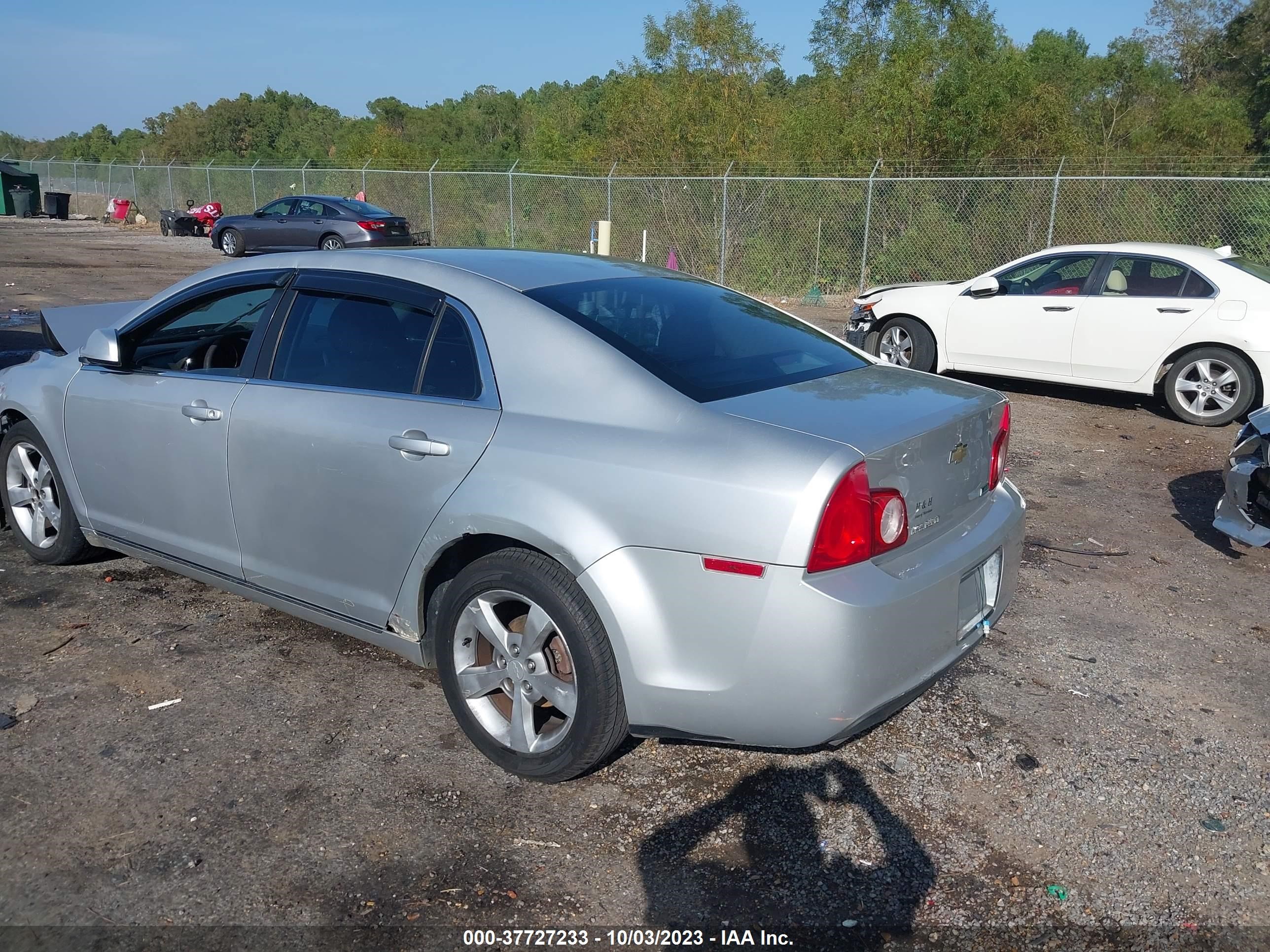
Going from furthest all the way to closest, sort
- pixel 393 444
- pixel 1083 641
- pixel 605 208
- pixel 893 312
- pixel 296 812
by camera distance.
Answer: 1. pixel 605 208
2. pixel 893 312
3. pixel 1083 641
4. pixel 393 444
5. pixel 296 812

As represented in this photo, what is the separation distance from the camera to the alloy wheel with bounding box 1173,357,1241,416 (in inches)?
337

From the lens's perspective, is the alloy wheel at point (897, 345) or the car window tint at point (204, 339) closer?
the car window tint at point (204, 339)

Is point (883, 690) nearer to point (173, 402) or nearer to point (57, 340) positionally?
point (173, 402)

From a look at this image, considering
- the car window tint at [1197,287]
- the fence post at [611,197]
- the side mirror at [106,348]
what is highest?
the fence post at [611,197]

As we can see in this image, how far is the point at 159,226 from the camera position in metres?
36.7

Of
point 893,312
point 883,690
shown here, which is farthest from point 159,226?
point 883,690

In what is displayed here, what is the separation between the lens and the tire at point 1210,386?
27.8 ft

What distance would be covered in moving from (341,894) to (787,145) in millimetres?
21207

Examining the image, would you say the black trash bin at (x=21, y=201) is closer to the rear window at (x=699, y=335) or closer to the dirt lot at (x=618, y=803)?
the dirt lot at (x=618, y=803)

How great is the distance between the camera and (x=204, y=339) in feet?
Answer: 15.7

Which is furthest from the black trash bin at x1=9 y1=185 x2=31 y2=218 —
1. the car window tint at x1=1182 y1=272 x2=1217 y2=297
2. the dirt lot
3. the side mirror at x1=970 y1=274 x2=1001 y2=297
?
the car window tint at x1=1182 y1=272 x2=1217 y2=297

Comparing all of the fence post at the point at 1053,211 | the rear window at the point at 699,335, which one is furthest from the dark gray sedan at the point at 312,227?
the rear window at the point at 699,335

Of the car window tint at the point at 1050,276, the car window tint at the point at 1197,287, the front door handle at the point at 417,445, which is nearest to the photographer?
the front door handle at the point at 417,445

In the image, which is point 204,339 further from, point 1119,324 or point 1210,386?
point 1210,386
